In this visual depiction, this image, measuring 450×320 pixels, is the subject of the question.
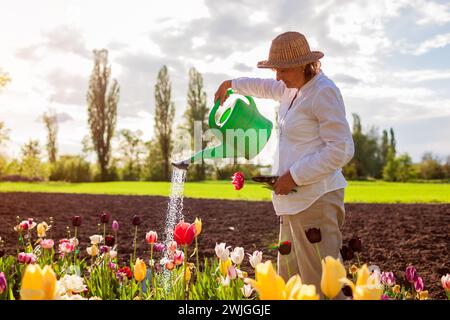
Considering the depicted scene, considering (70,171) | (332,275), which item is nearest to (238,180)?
(332,275)

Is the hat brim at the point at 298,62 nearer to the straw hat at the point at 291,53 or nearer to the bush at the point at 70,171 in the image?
the straw hat at the point at 291,53

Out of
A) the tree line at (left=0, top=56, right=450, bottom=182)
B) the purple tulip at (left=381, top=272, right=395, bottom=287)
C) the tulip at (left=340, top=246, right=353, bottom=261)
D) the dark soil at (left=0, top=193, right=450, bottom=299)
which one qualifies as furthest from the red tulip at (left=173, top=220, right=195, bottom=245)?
the tree line at (left=0, top=56, right=450, bottom=182)

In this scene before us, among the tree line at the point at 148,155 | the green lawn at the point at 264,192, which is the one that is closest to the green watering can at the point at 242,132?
the green lawn at the point at 264,192

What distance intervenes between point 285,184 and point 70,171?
24.4 m

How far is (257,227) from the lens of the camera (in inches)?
296

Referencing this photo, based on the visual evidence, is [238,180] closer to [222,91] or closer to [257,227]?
[222,91]

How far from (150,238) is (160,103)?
30.6 metres

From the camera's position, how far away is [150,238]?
10.0 feet

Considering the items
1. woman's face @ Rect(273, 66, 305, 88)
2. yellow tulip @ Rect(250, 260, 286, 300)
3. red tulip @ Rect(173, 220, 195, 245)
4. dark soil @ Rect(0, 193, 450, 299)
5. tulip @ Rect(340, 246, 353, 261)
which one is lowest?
dark soil @ Rect(0, 193, 450, 299)

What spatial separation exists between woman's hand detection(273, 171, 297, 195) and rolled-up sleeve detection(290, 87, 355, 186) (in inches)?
1.1

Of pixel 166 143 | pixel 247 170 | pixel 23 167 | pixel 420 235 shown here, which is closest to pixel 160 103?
pixel 166 143

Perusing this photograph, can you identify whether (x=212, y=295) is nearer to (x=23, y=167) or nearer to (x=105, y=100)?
(x=23, y=167)

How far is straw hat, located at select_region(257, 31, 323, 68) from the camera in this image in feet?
8.49

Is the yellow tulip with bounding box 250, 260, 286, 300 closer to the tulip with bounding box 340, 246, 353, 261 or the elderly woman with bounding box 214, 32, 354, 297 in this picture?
the tulip with bounding box 340, 246, 353, 261
